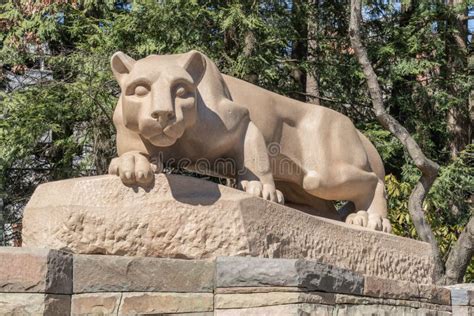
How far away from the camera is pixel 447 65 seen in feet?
38.0

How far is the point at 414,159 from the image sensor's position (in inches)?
367

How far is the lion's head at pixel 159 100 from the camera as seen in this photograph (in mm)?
4121

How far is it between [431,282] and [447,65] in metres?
6.57

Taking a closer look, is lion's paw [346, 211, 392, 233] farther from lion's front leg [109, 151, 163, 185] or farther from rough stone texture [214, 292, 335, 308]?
lion's front leg [109, 151, 163, 185]

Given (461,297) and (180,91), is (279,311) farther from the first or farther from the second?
(461,297)

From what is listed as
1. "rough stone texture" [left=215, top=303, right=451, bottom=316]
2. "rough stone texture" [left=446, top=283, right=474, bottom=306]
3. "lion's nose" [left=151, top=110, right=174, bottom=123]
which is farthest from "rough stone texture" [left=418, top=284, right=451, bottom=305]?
"lion's nose" [left=151, top=110, right=174, bottom=123]

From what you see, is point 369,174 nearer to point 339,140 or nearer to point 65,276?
point 339,140

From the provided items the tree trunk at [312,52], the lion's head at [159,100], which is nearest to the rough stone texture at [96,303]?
the lion's head at [159,100]

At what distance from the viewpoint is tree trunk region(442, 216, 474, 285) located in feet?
31.0

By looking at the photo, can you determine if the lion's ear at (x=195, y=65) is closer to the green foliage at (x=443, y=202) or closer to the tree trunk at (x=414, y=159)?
the tree trunk at (x=414, y=159)

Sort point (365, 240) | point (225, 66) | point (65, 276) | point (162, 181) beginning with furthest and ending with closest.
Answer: point (225, 66) → point (365, 240) → point (162, 181) → point (65, 276)

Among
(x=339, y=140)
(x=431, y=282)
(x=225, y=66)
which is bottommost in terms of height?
(x=431, y=282)

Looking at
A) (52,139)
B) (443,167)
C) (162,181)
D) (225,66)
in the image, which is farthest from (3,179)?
(162,181)

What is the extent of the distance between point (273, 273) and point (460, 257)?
6.32 m
